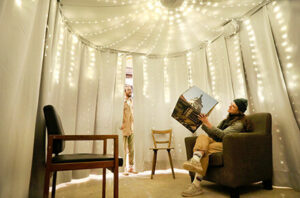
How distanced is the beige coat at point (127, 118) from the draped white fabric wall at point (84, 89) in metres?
0.10

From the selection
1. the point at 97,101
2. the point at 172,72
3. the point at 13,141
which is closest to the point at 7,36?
the point at 13,141

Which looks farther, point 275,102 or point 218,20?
point 218,20

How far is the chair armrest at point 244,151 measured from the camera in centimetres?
160

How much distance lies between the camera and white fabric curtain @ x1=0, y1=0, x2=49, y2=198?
1.02 metres

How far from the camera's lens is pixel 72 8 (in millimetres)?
2264

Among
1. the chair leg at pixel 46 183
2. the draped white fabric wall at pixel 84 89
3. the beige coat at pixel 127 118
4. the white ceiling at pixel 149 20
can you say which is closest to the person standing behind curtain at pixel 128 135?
the beige coat at pixel 127 118

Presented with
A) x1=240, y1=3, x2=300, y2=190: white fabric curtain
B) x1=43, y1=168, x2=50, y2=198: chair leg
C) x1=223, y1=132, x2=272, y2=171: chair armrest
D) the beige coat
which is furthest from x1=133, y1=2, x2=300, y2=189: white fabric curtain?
x1=43, y1=168, x2=50, y2=198: chair leg

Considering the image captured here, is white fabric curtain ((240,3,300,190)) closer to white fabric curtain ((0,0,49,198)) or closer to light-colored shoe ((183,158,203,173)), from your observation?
light-colored shoe ((183,158,203,173))

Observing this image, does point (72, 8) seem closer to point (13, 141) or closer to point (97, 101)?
point (97, 101)

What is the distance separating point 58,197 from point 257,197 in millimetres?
1975

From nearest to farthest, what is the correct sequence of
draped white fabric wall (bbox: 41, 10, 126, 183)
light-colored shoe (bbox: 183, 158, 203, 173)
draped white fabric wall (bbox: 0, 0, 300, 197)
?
draped white fabric wall (bbox: 0, 0, 300, 197) → light-colored shoe (bbox: 183, 158, 203, 173) → draped white fabric wall (bbox: 41, 10, 126, 183)

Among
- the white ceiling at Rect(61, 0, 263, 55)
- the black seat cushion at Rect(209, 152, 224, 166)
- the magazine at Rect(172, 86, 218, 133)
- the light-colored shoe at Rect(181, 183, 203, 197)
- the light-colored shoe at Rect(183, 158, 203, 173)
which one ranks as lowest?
the light-colored shoe at Rect(181, 183, 203, 197)

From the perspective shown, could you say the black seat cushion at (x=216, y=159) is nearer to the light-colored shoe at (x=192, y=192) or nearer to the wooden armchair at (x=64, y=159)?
the light-colored shoe at (x=192, y=192)

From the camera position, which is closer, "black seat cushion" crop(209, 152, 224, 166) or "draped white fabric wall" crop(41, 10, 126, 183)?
"black seat cushion" crop(209, 152, 224, 166)
